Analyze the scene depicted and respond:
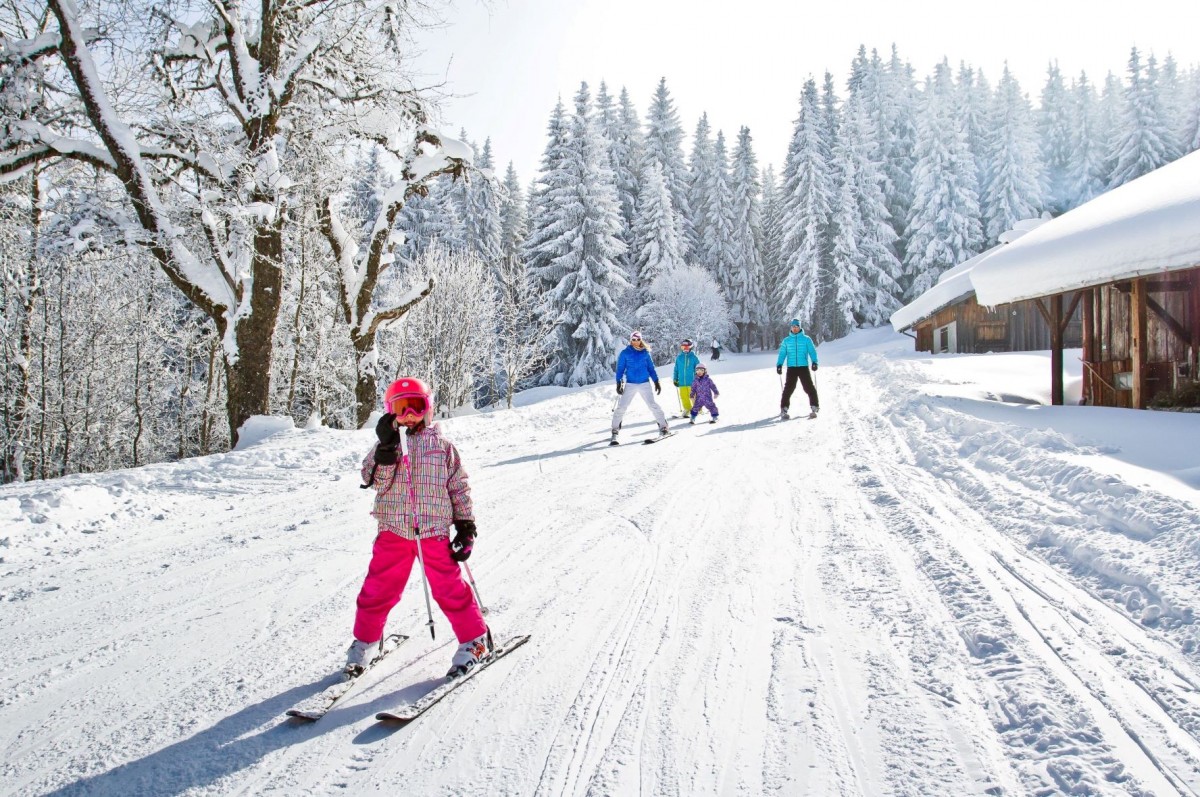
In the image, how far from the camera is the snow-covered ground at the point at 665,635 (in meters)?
2.73

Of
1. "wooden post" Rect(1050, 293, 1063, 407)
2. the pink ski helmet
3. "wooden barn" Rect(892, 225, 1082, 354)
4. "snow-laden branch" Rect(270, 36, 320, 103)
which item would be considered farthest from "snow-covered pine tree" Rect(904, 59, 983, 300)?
the pink ski helmet

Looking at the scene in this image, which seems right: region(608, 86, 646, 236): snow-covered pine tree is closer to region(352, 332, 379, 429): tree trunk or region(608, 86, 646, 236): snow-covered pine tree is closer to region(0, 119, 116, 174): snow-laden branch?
region(352, 332, 379, 429): tree trunk

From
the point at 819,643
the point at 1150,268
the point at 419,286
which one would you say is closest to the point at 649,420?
the point at 419,286

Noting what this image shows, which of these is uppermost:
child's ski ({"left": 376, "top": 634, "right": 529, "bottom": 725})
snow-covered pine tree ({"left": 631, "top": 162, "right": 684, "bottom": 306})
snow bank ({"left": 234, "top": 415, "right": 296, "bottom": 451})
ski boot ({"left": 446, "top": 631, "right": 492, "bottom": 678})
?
snow-covered pine tree ({"left": 631, "top": 162, "right": 684, "bottom": 306})

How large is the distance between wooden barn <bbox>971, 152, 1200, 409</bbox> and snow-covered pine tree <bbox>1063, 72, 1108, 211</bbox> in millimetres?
44408

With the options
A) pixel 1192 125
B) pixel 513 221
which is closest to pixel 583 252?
pixel 513 221

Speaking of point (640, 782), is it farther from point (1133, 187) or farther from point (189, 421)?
point (189, 421)

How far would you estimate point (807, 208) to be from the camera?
1847 inches

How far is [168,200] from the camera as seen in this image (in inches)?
429

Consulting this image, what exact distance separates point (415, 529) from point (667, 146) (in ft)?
172

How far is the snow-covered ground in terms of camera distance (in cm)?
273

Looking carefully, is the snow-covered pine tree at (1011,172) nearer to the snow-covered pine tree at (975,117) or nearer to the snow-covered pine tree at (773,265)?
the snow-covered pine tree at (975,117)

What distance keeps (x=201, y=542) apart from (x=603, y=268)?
105 ft

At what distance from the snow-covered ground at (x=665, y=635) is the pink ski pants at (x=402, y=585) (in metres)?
0.27
